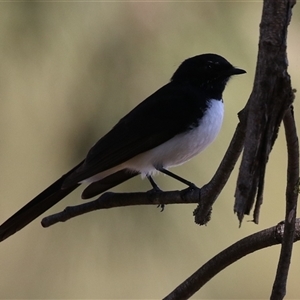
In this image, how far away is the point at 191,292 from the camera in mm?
1356

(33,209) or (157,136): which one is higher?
(157,136)

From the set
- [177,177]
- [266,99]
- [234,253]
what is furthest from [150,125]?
[266,99]

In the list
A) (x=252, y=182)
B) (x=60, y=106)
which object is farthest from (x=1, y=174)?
(x=252, y=182)

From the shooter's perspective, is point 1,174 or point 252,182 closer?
point 252,182

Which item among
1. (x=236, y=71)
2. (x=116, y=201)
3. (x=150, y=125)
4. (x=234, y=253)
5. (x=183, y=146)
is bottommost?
(x=234, y=253)

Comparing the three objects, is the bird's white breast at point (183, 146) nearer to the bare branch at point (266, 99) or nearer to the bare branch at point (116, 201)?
the bare branch at point (116, 201)

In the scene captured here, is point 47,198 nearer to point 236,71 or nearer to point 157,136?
point 157,136

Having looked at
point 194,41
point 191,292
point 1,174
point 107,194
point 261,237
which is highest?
point 194,41

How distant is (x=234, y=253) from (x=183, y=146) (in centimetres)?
84

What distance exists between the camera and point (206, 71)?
2369 millimetres

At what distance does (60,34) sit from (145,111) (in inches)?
18.6

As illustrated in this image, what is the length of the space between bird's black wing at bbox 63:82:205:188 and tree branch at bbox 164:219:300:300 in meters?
0.73

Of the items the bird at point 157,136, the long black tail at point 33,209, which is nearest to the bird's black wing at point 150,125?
the bird at point 157,136

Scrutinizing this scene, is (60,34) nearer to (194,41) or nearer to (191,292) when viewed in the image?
(194,41)
